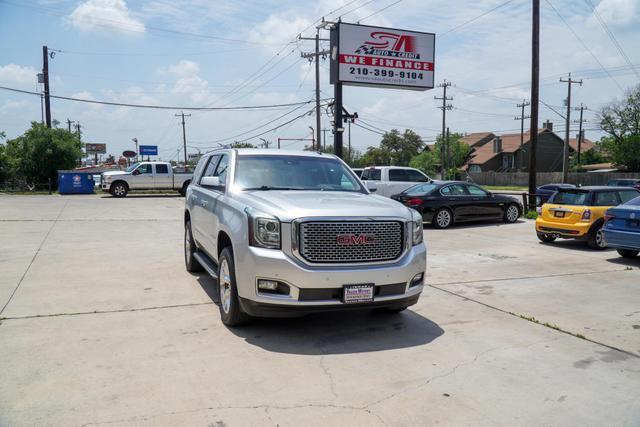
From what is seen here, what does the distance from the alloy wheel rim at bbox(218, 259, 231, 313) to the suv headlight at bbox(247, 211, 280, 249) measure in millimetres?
661

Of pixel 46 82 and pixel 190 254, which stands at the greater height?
pixel 46 82

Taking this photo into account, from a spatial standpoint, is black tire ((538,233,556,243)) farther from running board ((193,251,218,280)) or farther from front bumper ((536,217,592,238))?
running board ((193,251,218,280))

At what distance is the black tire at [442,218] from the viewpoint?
49.3 feet

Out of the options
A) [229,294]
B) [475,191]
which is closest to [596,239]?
[475,191]

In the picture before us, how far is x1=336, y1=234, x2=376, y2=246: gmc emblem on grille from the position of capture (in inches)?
189

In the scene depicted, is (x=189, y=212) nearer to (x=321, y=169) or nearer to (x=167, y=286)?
(x=167, y=286)

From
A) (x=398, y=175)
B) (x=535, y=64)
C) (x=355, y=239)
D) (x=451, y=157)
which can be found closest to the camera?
(x=355, y=239)

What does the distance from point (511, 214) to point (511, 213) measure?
37 mm

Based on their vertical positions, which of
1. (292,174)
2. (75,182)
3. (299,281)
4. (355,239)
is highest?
(292,174)

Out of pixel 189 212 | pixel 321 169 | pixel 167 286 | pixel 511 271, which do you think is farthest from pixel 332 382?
pixel 511 271

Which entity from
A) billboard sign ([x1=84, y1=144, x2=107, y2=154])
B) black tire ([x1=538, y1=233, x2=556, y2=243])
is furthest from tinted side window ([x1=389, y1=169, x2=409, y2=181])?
billboard sign ([x1=84, y1=144, x2=107, y2=154])

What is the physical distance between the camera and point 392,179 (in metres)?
20.7

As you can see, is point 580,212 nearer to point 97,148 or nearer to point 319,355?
point 319,355

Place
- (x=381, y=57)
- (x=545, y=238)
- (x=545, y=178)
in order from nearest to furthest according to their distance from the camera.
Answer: (x=545, y=238) → (x=381, y=57) → (x=545, y=178)
